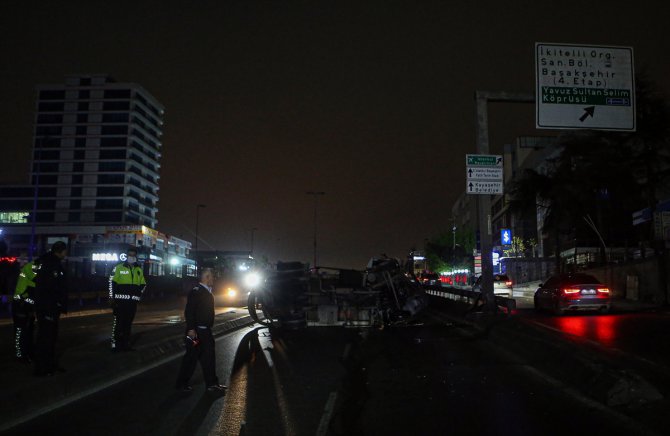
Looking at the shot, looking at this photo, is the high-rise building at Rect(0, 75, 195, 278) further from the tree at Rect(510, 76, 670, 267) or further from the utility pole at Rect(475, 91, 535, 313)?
the utility pole at Rect(475, 91, 535, 313)

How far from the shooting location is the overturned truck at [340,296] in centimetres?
1590

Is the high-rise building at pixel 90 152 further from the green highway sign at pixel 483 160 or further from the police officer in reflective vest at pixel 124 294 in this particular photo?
the police officer in reflective vest at pixel 124 294

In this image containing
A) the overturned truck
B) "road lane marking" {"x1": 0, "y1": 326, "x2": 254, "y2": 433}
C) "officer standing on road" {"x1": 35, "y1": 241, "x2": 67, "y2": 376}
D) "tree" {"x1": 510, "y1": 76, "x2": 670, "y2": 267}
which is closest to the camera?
"road lane marking" {"x1": 0, "y1": 326, "x2": 254, "y2": 433}

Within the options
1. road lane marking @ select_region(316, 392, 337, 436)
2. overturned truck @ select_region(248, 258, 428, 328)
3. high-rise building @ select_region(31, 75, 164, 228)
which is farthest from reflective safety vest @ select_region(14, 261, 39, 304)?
high-rise building @ select_region(31, 75, 164, 228)

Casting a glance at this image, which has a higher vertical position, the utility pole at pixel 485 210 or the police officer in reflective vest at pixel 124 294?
the utility pole at pixel 485 210

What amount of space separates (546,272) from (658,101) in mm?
30949

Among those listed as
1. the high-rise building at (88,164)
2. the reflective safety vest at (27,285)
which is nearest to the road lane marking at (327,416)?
the reflective safety vest at (27,285)

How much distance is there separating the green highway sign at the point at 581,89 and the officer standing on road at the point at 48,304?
1029cm

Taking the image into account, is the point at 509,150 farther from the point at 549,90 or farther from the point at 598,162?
the point at 549,90

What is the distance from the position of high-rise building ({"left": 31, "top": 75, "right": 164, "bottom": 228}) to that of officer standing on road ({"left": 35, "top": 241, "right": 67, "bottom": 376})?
4552 inches

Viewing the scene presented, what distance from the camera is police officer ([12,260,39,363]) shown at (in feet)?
31.3

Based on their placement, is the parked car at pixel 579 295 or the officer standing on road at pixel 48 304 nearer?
the officer standing on road at pixel 48 304

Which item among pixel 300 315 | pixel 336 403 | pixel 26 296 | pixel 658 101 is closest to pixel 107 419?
pixel 336 403

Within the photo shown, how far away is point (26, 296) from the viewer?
376 inches
